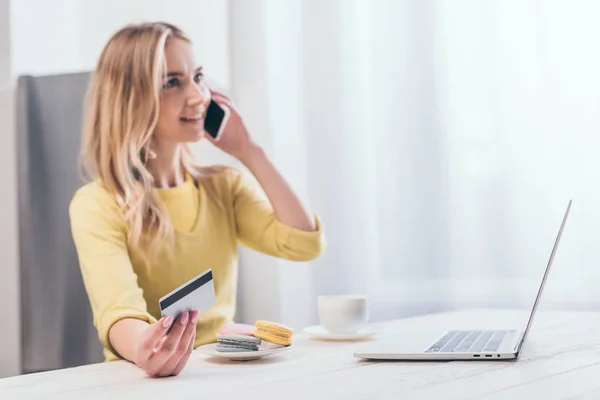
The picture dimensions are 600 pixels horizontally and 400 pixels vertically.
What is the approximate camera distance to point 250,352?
3.50 feet

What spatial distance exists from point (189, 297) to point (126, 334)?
0.93 ft

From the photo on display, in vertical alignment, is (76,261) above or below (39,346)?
above

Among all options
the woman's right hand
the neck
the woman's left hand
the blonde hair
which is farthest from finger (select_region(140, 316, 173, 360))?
the woman's left hand

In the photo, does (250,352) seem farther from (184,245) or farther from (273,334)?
(184,245)

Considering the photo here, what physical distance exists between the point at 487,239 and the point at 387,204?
347 millimetres

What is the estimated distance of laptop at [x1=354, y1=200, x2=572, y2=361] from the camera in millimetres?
1018

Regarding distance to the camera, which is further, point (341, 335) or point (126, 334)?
point (341, 335)

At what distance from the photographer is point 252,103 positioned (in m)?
2.84

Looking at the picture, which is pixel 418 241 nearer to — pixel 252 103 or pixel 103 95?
pixel 252 103

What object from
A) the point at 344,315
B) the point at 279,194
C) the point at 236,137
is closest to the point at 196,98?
the point at 236,137

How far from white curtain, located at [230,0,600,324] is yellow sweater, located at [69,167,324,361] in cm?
65

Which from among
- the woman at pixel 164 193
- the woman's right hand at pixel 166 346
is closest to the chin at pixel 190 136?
the woman at pixel 164 193

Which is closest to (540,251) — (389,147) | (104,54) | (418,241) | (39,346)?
(418,241)

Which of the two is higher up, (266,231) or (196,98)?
(196,98)
